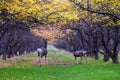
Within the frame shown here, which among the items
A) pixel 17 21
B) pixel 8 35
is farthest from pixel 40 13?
pixel 8 35

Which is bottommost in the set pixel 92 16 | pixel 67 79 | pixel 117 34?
pixel 67 79

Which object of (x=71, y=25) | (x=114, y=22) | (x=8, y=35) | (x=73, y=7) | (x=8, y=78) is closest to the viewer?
(x=8, y=78)

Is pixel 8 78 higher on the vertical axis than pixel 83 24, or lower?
lower

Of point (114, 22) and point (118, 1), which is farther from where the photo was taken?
point (114, 22)

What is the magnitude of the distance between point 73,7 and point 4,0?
11509 millimetres

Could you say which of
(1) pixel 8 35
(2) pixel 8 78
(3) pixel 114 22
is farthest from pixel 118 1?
(1) pixel 8 35

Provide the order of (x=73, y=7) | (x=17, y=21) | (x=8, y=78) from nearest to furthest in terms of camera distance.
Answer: (x=8, y=78), (x=17, y=21), (x=73, y=7)

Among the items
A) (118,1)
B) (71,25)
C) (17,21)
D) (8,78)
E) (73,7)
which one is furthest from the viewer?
(71,25)

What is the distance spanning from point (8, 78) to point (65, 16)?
13344 millimetres

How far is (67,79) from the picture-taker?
23469 mm

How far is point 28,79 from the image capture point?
21953mm

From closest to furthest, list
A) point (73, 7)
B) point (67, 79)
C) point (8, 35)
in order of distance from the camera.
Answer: point (67, 79) < point (73, 7) < point (8, 35)

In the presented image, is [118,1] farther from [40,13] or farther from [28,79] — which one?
[28,79]

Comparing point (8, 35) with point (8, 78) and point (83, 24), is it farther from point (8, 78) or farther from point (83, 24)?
point (8, 78)
